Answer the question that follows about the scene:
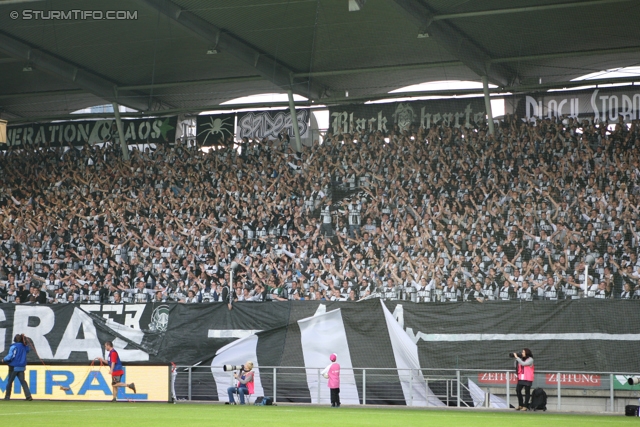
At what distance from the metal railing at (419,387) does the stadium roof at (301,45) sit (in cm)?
865

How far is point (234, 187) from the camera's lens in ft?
98.7

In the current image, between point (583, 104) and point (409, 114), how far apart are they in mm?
5720

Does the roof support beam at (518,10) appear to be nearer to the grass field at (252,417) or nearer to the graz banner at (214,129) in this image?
the grass field at (252,417)

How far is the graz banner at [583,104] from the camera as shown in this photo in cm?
2903

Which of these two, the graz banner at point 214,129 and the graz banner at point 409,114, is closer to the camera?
the graz banner at point 409,114

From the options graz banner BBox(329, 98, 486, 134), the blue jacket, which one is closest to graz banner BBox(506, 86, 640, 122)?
graz banner BBox(329, 98, 486, 134)

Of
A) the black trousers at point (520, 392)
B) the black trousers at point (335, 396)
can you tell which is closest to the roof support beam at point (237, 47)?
the black trousers at point (335, 396)

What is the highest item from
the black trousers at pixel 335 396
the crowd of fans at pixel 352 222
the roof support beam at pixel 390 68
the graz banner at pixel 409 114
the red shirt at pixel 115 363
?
the roof support beam at pixel 390 68

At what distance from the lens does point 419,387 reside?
21.6m

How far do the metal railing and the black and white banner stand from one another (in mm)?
37

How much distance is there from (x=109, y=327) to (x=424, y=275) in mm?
8408

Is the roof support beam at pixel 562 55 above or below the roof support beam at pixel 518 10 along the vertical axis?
below

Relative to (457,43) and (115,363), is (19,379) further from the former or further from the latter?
(457,43)

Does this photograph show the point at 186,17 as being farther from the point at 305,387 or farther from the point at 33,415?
the point at 33,415
